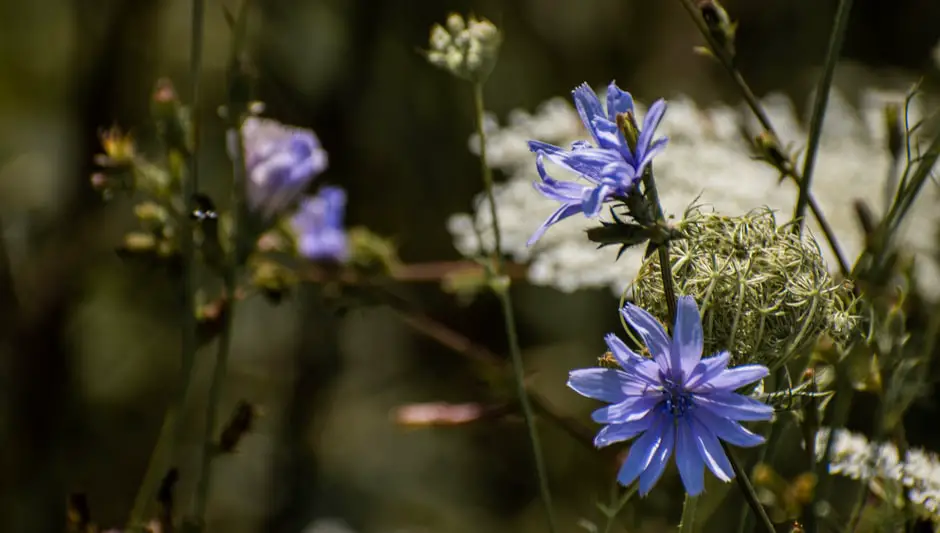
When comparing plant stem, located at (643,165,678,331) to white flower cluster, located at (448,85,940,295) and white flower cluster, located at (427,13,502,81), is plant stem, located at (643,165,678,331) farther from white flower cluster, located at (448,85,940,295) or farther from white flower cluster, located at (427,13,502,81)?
white flower cluster, located at (448,85,940,295)

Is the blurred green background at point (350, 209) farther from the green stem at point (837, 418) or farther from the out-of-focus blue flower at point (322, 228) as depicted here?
the green stem at point (837, 418)

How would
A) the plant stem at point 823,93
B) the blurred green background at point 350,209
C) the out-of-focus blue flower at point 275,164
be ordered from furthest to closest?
the blurred green background at point 350,209 < the out-of-focus blue flower at point 275,164 < the plant stem at point 823,93

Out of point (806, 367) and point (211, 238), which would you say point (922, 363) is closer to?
point (806, 367)

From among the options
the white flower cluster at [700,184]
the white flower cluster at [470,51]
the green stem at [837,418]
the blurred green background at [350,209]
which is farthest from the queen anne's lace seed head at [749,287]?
the blurred green background at [350,209]

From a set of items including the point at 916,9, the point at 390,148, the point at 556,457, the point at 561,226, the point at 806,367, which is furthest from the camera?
the point at 390,148

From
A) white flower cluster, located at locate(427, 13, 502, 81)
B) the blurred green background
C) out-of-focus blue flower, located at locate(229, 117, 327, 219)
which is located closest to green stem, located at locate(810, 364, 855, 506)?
white flower cluster, located at locate(427, 13, 502, 81)

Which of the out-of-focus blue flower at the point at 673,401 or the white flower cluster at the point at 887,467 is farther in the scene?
the white flower cluster at the point at 887,467

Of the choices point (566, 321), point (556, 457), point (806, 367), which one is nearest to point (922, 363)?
point (806, 367)
